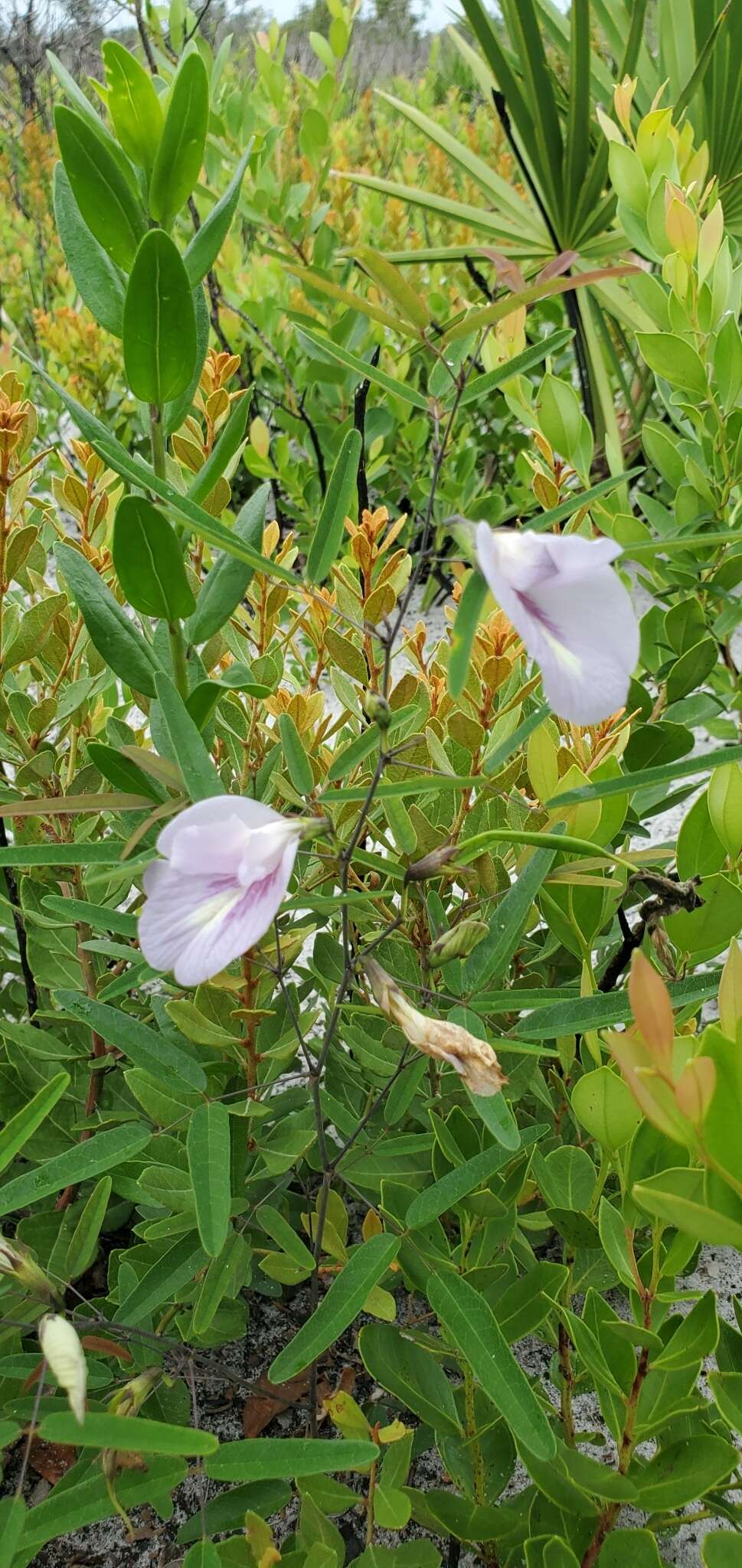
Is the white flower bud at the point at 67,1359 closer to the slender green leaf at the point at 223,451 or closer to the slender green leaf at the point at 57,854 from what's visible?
the slender green leaf at the point at 57,854

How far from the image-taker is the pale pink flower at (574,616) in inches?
13.1

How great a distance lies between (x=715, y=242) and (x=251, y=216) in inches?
42.9

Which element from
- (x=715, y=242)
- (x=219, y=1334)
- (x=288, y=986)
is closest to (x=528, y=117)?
(x=715, y=242)

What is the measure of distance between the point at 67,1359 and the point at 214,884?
17 centimetres

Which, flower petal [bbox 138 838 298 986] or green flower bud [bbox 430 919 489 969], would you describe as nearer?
flower petal [bbox 138 838 298 986]

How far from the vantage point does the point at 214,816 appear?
14.0 inches

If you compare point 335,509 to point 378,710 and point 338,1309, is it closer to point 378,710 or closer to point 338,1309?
point 378,710

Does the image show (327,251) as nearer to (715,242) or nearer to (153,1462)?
(715,242)

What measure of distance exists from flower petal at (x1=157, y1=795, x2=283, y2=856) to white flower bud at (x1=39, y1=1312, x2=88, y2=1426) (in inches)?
6.7

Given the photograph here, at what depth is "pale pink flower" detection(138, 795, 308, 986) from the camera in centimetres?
35

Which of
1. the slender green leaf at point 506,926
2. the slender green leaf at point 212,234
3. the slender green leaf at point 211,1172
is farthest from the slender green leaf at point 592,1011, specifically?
the slender green leaf at point 212,234

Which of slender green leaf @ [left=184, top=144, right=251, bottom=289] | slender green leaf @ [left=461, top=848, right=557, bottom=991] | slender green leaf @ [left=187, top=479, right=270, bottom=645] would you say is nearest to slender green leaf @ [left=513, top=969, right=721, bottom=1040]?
slender green leaf @ [left=461, top=848, right=557, bottom=991]

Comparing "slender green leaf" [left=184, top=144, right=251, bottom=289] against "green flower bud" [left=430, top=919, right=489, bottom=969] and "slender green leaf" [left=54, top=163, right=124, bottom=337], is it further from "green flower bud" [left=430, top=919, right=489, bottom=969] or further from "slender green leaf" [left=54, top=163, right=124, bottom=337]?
"green flower bud" [left=430, top=919, right=489, bottom=969]

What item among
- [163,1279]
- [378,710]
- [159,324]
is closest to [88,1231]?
[163,1279]
